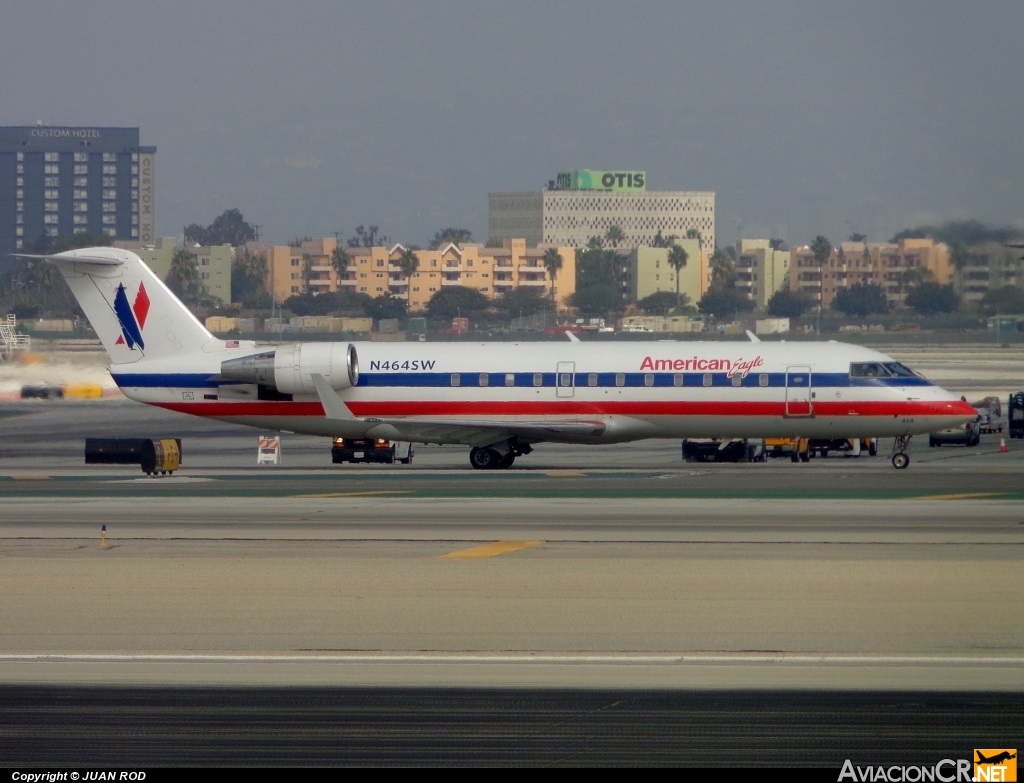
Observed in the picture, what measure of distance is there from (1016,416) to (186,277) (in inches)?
3411

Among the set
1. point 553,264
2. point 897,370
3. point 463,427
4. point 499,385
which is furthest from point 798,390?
point 553,264

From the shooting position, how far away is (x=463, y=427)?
1618 inches

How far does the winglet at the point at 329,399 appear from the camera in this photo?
1610 inches

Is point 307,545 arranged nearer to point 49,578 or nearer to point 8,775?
point 49,578

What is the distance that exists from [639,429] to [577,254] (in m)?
151

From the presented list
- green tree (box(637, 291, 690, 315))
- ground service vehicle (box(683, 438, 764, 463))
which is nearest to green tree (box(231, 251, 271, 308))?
green tree (box(637, 291, 690, 315))

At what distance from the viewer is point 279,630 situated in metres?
17.5

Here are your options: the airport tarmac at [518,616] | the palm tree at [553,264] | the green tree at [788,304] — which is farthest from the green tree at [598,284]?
the airport tarmac at [518,616]

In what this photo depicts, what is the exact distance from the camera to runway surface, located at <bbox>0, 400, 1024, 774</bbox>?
12250 mm

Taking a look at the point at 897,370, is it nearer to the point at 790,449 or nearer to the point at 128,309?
the point at 790,449

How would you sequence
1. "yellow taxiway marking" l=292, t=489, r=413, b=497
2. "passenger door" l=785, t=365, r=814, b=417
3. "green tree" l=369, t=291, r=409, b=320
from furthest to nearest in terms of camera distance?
"green tree" l=369, t=291, r=409, b=320 → "passenger door" l=785, t=365, r=814, b=417 → "yellow taxiway marking" l=292, t=489, r=413, b=497

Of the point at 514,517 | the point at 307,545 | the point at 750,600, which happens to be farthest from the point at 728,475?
the point at 750,600

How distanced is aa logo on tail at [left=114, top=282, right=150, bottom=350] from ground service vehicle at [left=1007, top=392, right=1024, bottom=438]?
4349 cm

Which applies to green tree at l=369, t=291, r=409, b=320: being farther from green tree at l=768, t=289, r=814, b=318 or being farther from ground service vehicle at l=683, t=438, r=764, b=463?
ground service vehicle at l=683, t=438, r=764, b=463
